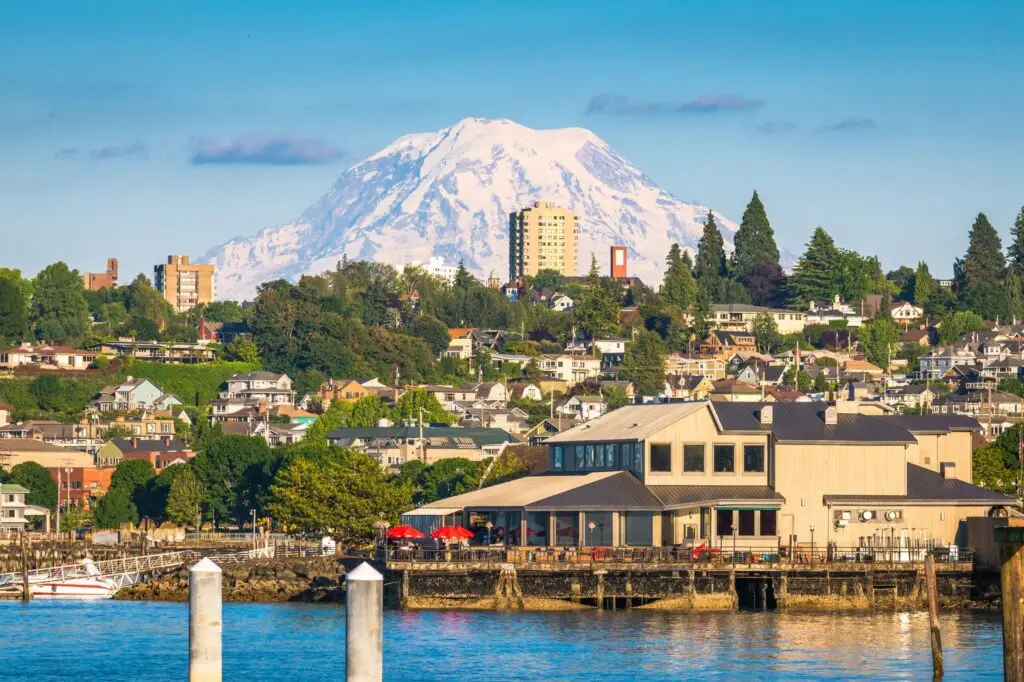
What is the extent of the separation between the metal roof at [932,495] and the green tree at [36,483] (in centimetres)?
8632

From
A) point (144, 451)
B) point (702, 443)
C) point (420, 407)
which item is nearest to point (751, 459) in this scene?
point (702, 443)

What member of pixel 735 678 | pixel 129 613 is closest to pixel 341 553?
pixel 129 613

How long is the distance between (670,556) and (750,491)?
5845mm

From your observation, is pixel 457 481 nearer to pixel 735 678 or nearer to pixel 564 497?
pixel 564 497

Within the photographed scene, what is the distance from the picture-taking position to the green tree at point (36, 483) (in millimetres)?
155125

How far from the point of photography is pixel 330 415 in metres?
185

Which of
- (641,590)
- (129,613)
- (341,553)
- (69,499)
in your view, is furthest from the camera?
(69,499)

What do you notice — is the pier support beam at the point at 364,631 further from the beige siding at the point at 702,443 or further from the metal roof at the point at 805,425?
the metal roof at the point at 805,425

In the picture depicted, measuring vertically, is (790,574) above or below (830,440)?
below

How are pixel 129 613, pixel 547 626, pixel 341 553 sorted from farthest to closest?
pixel 341 553, pixel 129 613, pixel 547 626

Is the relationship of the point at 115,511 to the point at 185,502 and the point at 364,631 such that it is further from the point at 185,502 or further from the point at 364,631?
the point at 364,631

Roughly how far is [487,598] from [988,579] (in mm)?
17415

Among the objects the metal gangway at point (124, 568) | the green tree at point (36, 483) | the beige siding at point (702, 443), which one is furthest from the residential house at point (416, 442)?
the beige siding at point (702, 443)

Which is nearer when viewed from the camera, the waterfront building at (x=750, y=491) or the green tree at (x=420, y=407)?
the waterfront building at (x=750, y=491)
